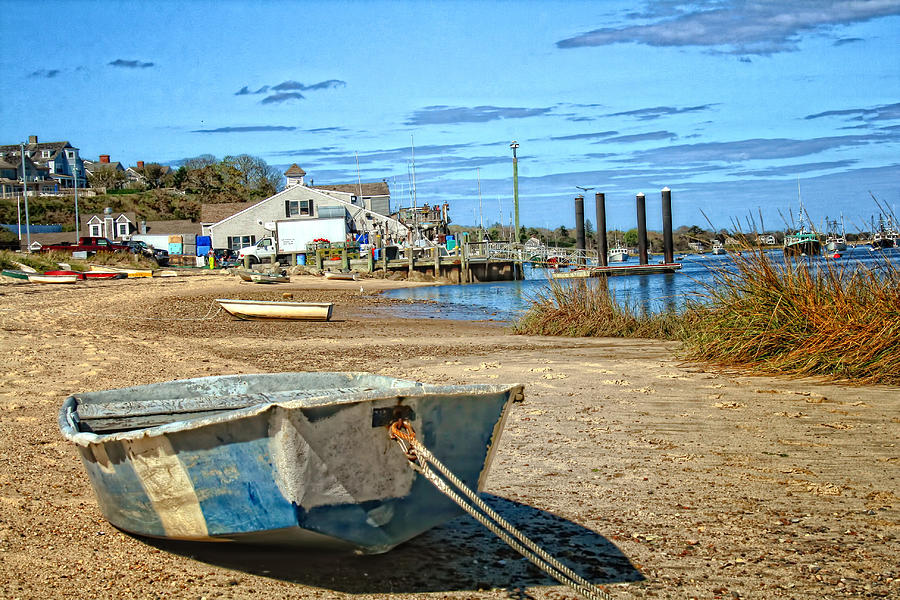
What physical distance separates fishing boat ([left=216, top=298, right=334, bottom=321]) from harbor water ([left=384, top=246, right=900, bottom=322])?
478cm

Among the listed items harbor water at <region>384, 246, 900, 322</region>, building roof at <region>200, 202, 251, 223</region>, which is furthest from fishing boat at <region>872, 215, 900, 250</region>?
building roof at <region>200, 202, 251, 223</region>

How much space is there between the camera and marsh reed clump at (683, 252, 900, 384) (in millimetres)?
8930

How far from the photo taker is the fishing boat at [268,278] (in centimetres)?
3706

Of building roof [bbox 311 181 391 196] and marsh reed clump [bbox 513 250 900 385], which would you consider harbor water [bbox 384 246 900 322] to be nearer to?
marsh reed clump [bbox 513 250 900 385]

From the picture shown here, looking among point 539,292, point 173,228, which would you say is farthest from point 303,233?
point 539,292

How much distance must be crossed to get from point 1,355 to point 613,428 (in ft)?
26.7

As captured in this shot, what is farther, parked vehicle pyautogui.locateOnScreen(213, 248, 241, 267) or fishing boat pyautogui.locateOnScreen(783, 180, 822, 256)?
parked vehicle pyautogui.locateOnScreen(213, 248, 241, 267)

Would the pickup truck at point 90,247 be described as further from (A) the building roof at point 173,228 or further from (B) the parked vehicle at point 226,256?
(A) the building roof at point 173,228

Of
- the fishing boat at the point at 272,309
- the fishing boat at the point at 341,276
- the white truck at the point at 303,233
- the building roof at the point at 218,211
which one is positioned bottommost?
the fishing boat at the point at 272,309

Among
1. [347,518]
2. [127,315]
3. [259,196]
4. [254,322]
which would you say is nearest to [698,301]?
[347,518]

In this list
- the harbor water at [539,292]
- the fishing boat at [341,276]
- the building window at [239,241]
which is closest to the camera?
the harbor water at [539,292]

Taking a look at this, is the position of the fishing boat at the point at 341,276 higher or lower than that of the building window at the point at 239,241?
lower

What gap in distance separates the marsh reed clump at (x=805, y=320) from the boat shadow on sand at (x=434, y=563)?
5403 mm

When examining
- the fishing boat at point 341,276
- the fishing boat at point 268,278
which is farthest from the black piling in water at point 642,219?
the fishing boat at point 268,278
